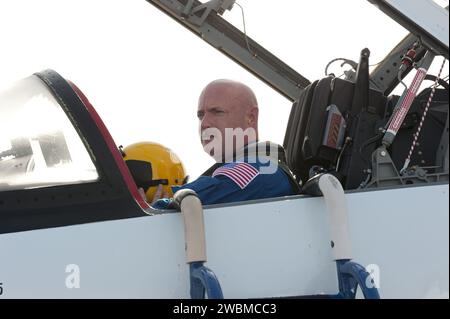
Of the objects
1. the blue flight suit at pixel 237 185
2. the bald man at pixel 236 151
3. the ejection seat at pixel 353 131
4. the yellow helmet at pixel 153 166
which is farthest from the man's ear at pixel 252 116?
the yellow helmet at pixel 153 166

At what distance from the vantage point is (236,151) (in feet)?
10.5

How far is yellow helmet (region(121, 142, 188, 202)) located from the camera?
12.2 ft

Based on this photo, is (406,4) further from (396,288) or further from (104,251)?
(104,251)

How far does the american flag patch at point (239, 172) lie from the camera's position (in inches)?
112

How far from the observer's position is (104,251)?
241cm

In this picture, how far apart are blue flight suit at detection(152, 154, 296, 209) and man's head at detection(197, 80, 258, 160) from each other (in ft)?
0.83

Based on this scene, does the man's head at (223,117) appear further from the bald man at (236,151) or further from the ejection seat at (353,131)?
the ejection seat at (353,131)

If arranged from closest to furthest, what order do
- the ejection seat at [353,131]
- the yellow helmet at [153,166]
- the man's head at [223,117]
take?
the ejection seat at [353,131] → the man's head at [223,117] → the yellow helmet at [153,166]

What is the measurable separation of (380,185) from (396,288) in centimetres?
37

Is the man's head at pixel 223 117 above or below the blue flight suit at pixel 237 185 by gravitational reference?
above

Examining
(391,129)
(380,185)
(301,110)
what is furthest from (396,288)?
(301,110)

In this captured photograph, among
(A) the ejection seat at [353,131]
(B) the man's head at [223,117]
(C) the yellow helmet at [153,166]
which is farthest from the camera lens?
(C) the yellow helmet at [153,166]

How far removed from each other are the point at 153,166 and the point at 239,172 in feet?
3.39

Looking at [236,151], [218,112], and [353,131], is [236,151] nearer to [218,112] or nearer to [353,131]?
[218,112]
